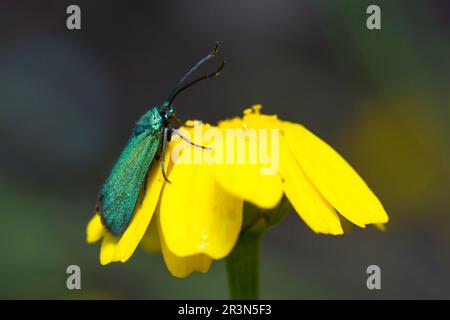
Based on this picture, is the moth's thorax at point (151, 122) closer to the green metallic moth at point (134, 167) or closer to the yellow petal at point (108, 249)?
the green metallic moth at point (134, 167)

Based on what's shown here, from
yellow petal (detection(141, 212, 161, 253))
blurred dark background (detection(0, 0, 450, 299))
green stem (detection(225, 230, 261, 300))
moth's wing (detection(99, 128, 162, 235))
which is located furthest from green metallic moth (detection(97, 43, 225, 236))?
blurred dark background (detection(0, 0, 450, 299))

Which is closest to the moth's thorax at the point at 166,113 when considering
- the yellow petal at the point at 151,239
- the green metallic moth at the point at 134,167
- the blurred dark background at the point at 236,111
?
the green metallic moth at the point at 134,167

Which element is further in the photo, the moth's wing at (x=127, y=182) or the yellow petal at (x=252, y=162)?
the moth's wing at (x=127, y=182)

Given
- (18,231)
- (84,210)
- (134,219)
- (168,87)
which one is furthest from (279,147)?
(168,87)

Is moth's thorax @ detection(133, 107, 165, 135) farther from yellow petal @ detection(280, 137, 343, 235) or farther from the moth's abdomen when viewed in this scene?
yellow petal @ detection(280, 137, 343, 235)
